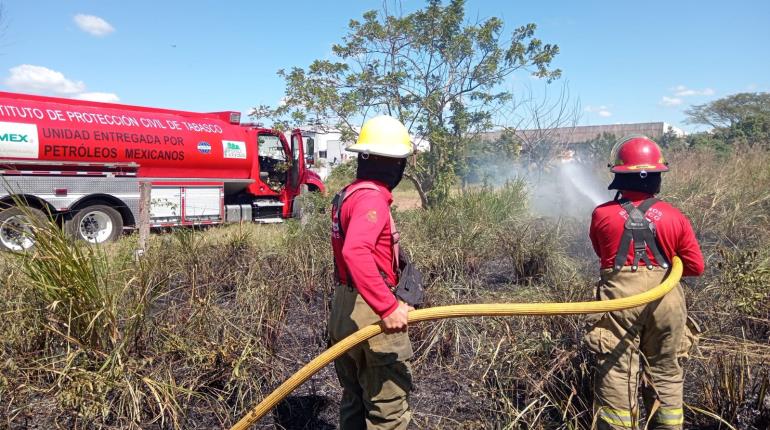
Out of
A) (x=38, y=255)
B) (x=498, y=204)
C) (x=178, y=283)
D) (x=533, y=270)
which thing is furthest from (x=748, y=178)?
(x=38, y=255)

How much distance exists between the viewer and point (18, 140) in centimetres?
882

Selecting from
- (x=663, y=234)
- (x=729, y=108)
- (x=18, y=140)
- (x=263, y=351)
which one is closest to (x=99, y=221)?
(x=18, y=140)

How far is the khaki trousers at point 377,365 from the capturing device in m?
2.45

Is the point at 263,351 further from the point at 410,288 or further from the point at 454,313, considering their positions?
the point at 454,313

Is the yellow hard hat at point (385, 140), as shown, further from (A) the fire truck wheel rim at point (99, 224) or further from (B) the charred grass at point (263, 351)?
(A) the fire truck wheel rim at point (99, 224)

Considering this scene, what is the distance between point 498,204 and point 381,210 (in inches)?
216

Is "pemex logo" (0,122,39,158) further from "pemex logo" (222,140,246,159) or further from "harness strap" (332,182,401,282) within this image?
"harness strap" (332,182,401,282)

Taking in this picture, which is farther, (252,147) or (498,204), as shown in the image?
(252,147)

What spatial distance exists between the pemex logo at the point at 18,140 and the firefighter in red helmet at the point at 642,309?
9.38 metres

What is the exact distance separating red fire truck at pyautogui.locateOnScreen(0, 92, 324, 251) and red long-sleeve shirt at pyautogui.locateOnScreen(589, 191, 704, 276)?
6615 mm

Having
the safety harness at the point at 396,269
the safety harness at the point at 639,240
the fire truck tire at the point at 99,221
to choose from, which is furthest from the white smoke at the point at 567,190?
the fire truck tire at the point at 99,221

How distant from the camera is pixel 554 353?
3.12 m

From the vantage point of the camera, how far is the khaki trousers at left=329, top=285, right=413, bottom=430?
8.05 feet

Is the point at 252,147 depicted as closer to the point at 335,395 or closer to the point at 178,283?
the point at 178,283
